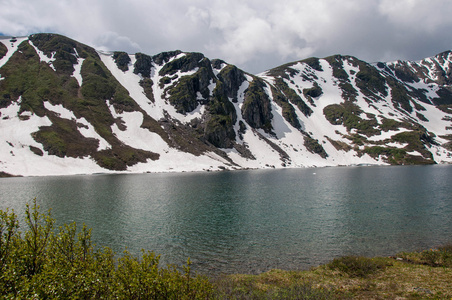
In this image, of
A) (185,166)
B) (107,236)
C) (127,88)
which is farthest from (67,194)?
(127,88)

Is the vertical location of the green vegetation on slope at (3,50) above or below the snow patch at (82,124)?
above

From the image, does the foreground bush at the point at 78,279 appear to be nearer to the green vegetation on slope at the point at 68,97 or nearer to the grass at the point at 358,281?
the grass at the point at 358,281

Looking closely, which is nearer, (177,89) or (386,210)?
(386,210)

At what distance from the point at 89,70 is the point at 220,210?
18946cm

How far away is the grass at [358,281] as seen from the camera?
1362cm

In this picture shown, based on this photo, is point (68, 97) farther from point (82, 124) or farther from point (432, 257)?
point (432, 257)

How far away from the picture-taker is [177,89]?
193m

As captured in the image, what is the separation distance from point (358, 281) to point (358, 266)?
2.38 m

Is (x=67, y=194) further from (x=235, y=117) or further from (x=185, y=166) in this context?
(x=235, y=117)

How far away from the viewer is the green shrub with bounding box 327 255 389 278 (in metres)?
17.7

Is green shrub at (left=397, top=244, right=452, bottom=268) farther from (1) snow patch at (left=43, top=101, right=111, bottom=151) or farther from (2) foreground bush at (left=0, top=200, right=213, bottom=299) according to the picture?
(1) snow patch at (left=43, top=101, right=111, bottom=151)

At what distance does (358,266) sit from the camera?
1838cm

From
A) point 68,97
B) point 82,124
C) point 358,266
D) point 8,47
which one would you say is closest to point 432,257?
point 358,266

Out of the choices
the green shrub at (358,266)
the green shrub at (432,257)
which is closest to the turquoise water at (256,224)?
the green shrub at (432,257)
